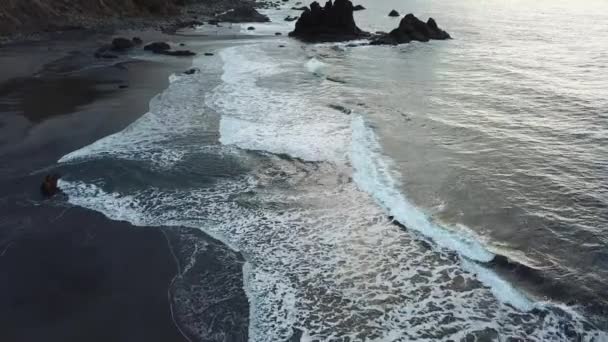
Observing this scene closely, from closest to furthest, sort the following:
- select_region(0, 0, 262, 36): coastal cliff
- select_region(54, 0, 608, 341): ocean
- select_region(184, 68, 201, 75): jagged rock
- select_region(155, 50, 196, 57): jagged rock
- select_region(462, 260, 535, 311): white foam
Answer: select_region(54, 0, 608, 341): ocean, select_region(462, 260, 535, 311): white foam, select_region(184, 68, 201, 75): jagged rock, select_region(155, 50, 196, 57): jagged rock, select_region(0, 0, 262, 36): coastal cliff

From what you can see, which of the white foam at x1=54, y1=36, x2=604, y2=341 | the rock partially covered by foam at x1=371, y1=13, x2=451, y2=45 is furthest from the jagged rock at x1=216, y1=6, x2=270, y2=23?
the white foam at x1=54, y1=36, x2=604, y2=341

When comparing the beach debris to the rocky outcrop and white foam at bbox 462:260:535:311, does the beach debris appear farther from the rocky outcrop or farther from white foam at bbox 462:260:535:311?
the rocky outcrop

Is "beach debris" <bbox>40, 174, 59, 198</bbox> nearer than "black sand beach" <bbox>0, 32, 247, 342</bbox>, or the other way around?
"black sand beach" <bbox>0, 32, 247, 342</bbox>

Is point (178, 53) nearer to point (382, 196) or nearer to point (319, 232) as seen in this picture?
point (382, 196)

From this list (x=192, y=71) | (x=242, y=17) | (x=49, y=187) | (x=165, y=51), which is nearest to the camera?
(x=49, y=187)

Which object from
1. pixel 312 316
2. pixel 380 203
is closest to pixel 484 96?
pixel 380 203

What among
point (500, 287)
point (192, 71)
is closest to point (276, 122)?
point (192, 71)
